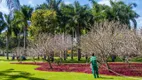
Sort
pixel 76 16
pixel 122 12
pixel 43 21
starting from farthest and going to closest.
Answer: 1. pixel 76 16
2. pixel 122 12
3. pixel 43 21

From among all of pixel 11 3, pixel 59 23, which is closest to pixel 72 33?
pixel 59 23

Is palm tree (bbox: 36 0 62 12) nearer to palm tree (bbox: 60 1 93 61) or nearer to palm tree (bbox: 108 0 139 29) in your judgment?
palm tree (bbox: 60 1 93 61)

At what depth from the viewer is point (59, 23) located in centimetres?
5969

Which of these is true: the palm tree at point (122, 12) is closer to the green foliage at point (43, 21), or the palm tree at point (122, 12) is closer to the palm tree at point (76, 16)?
the palm tree at point (76, 16)

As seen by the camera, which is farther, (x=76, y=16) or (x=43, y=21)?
(x=76, y=16)

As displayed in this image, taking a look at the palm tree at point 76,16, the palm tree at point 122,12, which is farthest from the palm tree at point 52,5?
the palm tree at point 122,12

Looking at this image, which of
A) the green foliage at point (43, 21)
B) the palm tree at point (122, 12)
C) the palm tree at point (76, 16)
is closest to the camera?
the green foliage at point (43, 21)

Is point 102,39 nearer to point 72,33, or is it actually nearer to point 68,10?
point 68,10

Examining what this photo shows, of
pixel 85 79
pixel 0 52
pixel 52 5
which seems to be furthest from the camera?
pixel 0 52

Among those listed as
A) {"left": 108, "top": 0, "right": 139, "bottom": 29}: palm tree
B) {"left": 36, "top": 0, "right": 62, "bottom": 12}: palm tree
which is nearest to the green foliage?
{"left": 36, "top": 0, "right": 62, "bottom": 12}: palm tree

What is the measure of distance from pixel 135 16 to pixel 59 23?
51.5ft

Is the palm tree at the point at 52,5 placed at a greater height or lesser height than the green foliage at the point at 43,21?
greater

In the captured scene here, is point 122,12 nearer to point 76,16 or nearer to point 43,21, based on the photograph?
point 76,16

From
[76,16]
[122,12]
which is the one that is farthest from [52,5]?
[122,12]
